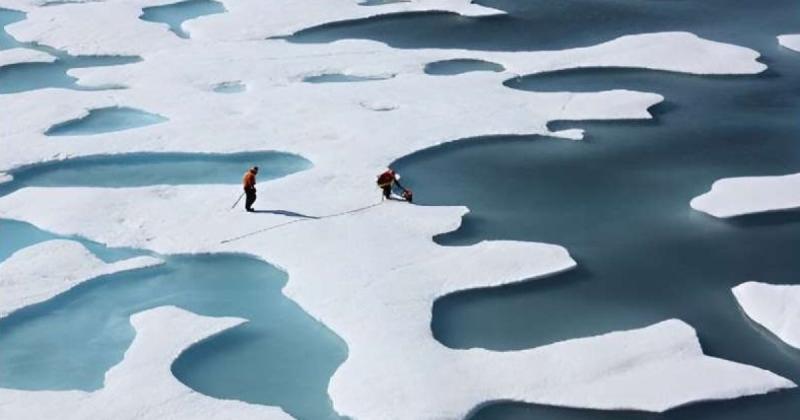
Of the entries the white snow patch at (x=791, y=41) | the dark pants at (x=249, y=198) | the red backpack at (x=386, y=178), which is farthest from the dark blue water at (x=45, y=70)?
the white snow patch at (x=791, y=41)

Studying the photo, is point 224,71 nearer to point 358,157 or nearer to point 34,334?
point 358,157

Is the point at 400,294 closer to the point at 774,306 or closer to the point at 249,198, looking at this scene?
the point at 249,198

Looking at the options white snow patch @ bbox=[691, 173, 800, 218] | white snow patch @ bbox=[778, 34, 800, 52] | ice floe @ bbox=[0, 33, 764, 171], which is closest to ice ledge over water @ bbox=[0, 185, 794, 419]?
ice floe @ bbox=[0, 33, 764, 171]

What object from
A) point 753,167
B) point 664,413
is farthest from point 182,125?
point 664,413

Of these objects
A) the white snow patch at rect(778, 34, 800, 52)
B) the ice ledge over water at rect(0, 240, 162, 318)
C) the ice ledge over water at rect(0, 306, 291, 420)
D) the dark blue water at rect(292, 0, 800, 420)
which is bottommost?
the ice ledge over water at rect(0, 240, 162, 318)

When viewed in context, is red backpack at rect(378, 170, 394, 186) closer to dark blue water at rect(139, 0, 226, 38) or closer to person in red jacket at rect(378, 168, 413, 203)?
person in red jacket at rect(378, 168, 413, 203)

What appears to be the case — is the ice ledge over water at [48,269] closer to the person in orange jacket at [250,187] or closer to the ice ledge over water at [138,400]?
the person in orange jacket at [250,187]
